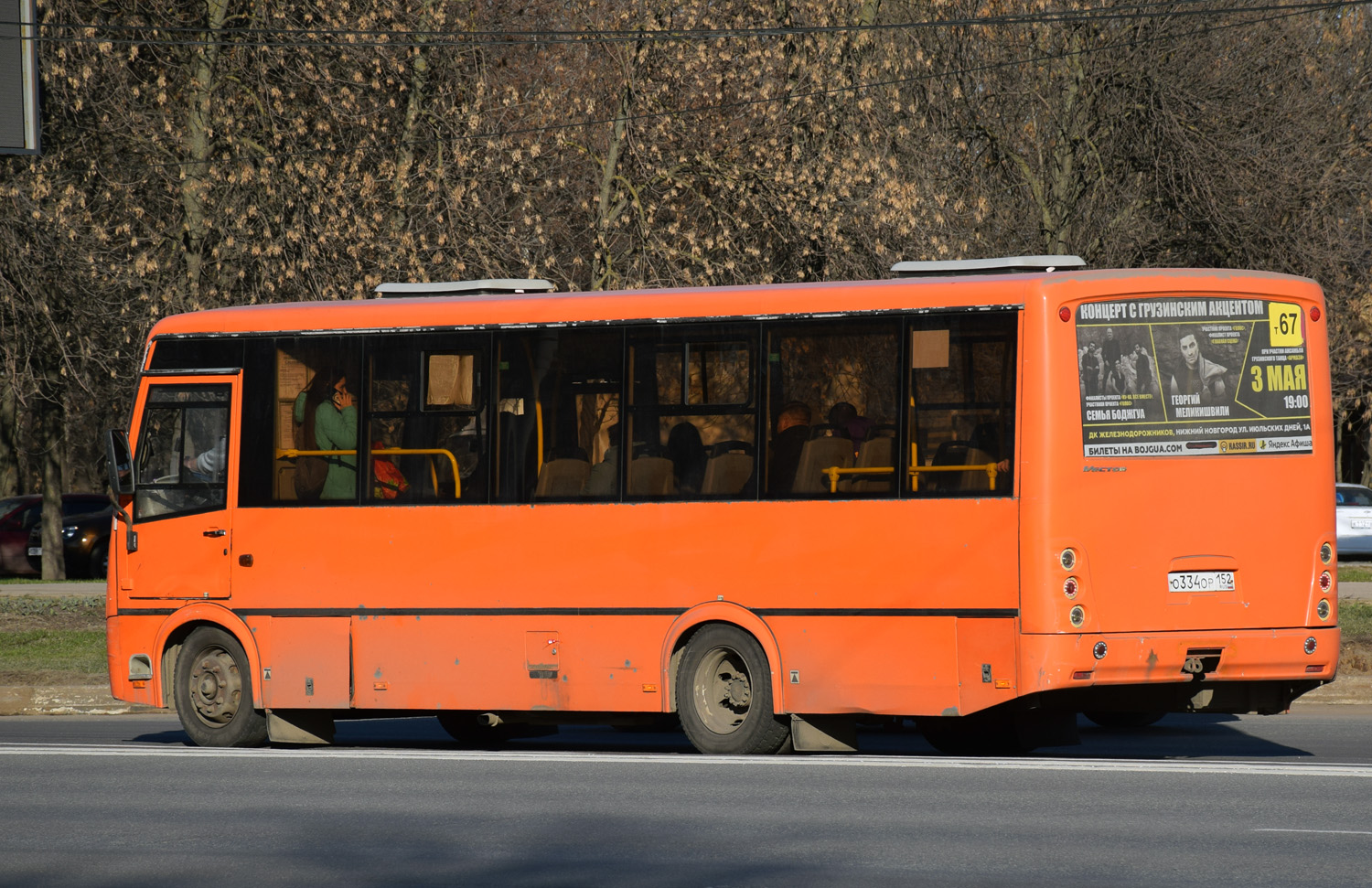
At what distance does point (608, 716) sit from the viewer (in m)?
12.4

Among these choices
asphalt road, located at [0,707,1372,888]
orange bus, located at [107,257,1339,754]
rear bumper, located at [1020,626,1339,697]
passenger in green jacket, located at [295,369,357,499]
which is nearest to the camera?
asphalt road, located at [0,707,1372,888]

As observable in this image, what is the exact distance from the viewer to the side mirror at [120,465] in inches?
524

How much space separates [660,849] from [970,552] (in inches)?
142

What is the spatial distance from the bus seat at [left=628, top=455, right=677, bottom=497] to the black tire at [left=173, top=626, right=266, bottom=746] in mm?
3126

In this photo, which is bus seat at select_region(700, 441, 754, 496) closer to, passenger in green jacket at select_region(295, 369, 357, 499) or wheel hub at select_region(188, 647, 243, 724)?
passenger in green jacket at select_region(295, 369, 357, 499)

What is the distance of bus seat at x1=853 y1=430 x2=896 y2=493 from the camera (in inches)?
444

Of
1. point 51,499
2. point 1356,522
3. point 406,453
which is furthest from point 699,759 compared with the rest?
point 1356,522

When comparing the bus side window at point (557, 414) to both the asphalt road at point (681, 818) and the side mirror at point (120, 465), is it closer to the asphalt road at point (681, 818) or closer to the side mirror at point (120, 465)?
the asphalt road at point (681, 818)

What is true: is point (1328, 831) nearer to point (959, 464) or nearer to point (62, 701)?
point (959, 464)

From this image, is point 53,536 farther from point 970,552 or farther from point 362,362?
point 970,552

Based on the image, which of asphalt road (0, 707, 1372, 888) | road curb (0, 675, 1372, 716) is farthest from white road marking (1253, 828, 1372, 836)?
road curb (0, 675, 1372, 716)

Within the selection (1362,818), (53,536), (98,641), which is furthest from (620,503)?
(53,536)

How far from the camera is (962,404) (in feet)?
36.5

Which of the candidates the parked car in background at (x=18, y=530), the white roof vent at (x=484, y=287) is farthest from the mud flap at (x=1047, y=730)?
the parked car in background at (x=18, y=530)
